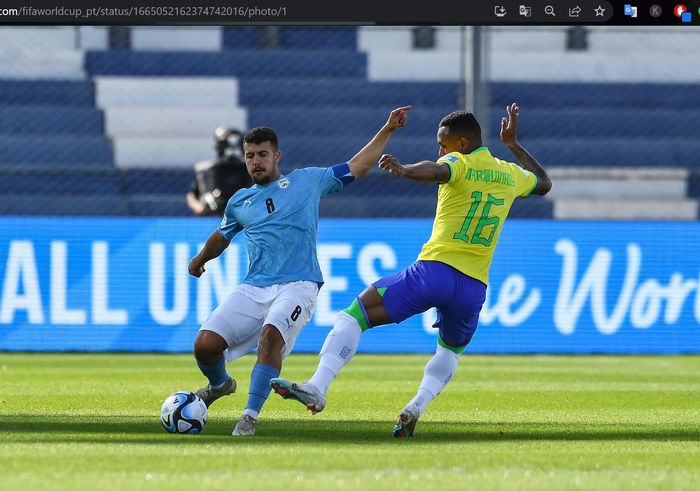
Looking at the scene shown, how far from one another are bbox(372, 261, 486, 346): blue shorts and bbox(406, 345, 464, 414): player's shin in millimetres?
215

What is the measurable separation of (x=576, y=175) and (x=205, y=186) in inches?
185

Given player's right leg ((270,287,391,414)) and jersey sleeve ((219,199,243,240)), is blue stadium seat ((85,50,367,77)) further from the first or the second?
player's right leg ((270,287,391,414))

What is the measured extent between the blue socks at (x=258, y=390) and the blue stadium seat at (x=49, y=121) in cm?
1325

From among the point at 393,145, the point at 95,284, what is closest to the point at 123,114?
the point at 393,145

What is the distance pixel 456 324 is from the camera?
817cm

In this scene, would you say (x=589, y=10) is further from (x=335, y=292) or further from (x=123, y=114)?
(x=123, y=114)

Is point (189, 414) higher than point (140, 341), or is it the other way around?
point (189, 414)

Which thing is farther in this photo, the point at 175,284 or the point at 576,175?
the point at 576,175

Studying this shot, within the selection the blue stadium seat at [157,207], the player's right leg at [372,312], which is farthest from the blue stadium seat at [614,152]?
the player's right leg at [372,312]

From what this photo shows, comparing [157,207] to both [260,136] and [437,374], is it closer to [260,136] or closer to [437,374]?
[260,136]

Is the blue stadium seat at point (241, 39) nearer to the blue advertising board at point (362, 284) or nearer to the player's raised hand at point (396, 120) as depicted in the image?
the blue advertising board at point (362, 284)

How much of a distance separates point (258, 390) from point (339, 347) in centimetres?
51

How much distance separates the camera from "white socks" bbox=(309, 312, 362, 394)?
7.83 metres

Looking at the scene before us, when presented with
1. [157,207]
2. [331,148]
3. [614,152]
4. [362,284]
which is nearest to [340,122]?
[331,148]
